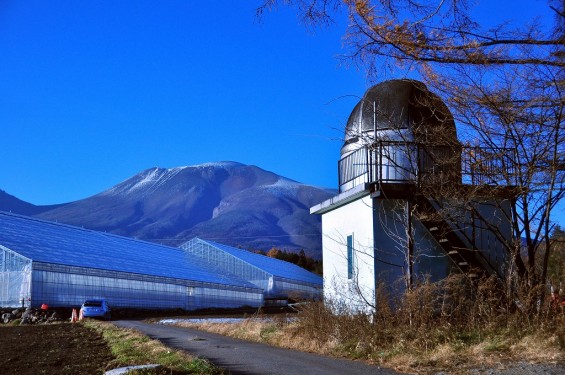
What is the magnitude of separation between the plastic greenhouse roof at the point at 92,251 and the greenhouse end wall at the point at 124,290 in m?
0.48

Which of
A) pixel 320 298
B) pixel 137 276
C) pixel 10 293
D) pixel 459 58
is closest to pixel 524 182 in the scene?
pixel 459 58

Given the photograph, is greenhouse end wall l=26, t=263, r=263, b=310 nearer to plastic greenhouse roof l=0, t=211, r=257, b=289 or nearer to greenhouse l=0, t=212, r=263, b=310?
greenhouse l=0, t=212, r=263, b=310

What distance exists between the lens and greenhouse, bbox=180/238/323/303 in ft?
226

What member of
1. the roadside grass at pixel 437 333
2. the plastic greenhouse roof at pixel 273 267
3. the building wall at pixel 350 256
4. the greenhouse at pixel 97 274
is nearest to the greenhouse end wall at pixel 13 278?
the greenhouse at pixel 97 274

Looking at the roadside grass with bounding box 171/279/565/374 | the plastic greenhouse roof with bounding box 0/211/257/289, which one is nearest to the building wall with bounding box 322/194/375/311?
the roadside grass with bounding box 171/279/565/374

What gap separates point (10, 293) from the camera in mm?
41719

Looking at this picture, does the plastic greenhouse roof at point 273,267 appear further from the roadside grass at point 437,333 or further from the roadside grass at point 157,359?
the roadside grass at point 437,333

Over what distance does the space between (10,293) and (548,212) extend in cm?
3558

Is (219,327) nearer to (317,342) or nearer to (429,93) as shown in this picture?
(317,342)

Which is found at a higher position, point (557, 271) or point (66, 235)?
point (66, 235)

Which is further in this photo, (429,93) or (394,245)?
(394,245)

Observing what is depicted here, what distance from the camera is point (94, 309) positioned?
40969 mm

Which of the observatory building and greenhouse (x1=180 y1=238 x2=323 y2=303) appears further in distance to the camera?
greenhouse (x1=180 y1=238 x2=323 y2=303)

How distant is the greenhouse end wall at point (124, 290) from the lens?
4225 centimetres
